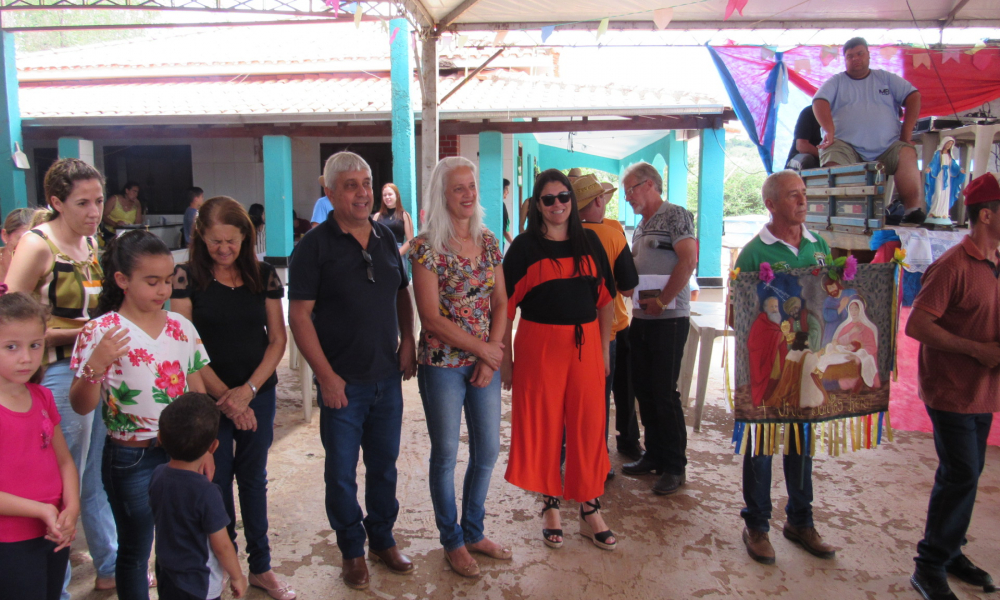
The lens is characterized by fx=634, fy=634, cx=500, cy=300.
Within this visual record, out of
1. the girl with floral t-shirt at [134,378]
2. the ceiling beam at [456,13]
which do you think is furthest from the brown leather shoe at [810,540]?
the ceiling beam at [456,13]

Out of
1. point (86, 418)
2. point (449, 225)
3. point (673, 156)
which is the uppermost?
point (673, 156)

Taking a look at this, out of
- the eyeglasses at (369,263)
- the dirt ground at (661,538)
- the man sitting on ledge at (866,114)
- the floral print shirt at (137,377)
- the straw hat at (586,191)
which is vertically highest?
the man sitting on ledge at (866,114)

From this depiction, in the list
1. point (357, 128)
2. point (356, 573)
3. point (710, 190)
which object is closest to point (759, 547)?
point (356, 573)

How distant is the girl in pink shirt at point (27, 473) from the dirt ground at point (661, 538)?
35.8 inches

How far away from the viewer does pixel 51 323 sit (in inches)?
96.8

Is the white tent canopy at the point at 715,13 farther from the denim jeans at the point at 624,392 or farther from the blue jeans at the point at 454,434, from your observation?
the blue jeans at the point at 454,434

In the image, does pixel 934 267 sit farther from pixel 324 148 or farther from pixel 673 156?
pixel 324 148

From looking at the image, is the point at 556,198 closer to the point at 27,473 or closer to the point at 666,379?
the point at 666,379

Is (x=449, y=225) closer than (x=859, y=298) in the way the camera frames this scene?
Yes

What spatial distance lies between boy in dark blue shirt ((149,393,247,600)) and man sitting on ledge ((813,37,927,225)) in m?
4.72

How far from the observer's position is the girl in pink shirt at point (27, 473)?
1.77 metres

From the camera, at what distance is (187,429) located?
1869 millimetres

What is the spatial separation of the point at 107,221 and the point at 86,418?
30.8 ft

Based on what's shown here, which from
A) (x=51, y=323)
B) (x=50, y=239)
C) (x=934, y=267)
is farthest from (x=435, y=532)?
(x=934, y=267)
